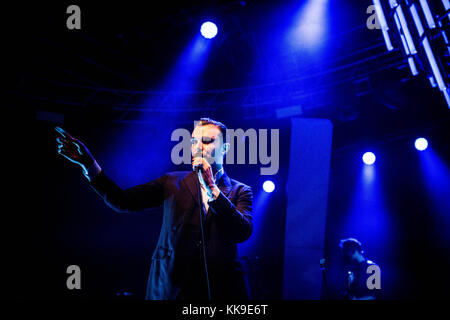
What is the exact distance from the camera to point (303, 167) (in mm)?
6832

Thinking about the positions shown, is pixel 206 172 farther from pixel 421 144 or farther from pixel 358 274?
pixel 421 144

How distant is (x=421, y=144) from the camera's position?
623 cm

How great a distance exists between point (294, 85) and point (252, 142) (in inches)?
57.5

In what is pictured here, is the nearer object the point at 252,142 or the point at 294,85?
the point at 294,85

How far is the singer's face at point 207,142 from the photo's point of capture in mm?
1760

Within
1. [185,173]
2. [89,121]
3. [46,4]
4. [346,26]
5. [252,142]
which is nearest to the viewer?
[185,173]

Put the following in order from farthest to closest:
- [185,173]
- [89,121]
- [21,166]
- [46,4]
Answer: [89,121], [21,166], [46,4], [185,173]

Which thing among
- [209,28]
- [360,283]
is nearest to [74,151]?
[209,28]

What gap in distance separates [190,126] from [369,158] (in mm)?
3861

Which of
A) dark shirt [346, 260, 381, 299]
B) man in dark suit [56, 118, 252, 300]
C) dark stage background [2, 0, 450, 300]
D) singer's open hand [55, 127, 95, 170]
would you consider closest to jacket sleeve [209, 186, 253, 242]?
man in dark suit [56, 118, 252, 300]

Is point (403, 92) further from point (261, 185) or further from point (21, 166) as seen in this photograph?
point (21, 166)

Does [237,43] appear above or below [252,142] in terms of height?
above

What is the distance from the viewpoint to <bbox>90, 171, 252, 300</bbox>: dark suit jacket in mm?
1460

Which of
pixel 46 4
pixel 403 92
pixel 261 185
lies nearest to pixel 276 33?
pixel 403 92
